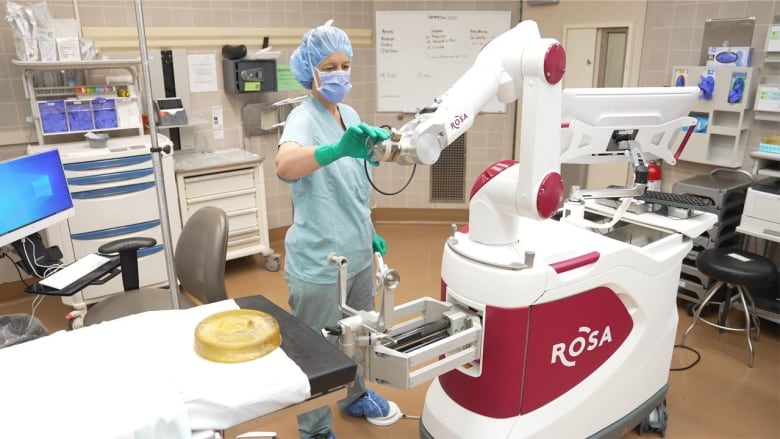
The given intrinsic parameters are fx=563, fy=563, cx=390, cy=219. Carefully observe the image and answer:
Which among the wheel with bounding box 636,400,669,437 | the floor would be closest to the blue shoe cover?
the floor

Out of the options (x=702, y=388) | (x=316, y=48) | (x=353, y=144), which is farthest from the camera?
(x=702, y=388)

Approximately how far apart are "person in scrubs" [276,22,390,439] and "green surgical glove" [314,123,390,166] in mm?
167

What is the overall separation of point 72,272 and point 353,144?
1.40 m

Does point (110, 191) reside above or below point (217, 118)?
below

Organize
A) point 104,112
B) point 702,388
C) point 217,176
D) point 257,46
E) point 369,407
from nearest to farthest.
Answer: point 369,407
point 702,388
point 104,112
point 217,176
point 257,46

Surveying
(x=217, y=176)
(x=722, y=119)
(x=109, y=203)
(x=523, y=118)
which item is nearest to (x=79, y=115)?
(x=109, y=203)

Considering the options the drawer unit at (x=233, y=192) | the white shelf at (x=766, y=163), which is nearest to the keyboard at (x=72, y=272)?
A: the drawer unit at (x=233, y=192)

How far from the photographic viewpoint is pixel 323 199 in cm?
189

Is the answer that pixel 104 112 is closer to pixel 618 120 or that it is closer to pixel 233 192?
pixel 233 192

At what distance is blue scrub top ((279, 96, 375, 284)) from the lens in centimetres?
188

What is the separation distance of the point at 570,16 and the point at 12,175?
3.56 m

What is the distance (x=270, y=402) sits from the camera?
1.14m

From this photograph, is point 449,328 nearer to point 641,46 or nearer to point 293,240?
point 293,240

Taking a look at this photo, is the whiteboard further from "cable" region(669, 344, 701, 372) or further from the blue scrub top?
the blue scrub top
